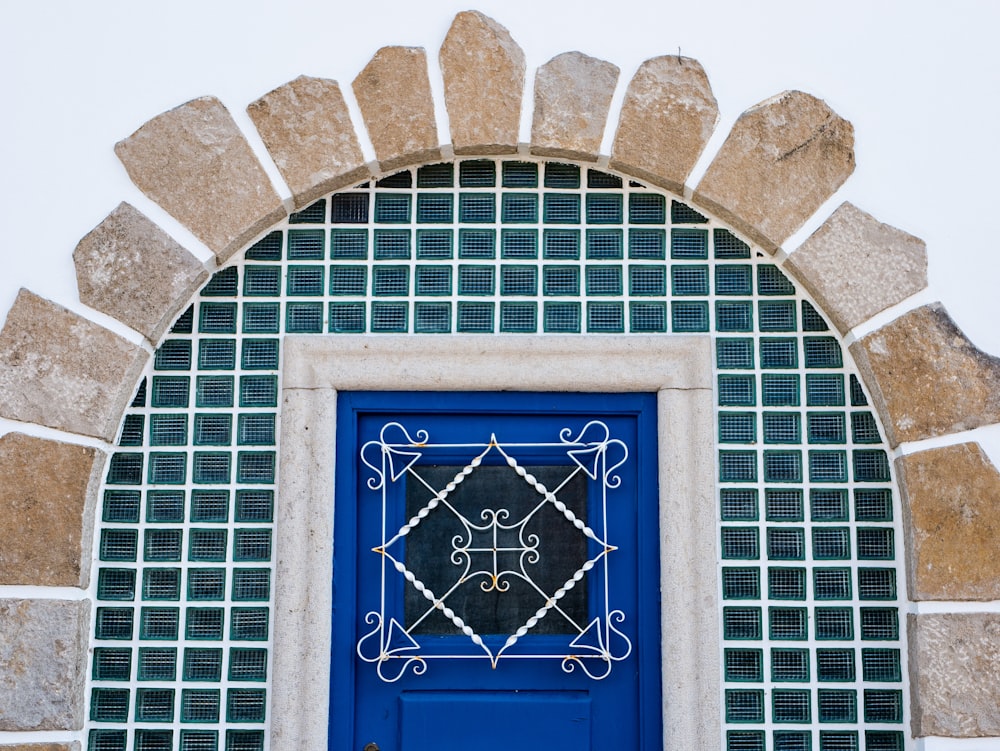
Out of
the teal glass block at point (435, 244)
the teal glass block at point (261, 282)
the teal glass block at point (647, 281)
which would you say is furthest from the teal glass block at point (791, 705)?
the teal glass block at point (261, 282)

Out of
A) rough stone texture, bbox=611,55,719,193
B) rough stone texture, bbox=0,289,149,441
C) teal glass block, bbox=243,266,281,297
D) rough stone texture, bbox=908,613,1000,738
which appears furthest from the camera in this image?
teal glass block, bbox=243,266,281,297

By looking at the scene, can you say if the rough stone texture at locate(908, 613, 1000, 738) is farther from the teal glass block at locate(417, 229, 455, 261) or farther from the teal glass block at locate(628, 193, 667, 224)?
the teal glass block at locate(417, 229, 455, 261)

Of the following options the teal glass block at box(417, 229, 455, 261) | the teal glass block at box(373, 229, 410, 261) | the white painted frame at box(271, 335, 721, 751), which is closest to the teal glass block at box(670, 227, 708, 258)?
the white painted frame at box(271, 335, 721, 751)

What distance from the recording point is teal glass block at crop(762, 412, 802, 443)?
3006 millimetres

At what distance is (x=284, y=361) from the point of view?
3023 millimetres

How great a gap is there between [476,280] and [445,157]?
35 centimetres

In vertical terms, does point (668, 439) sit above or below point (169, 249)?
below

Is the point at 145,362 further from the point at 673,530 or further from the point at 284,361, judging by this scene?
the point at 673,530

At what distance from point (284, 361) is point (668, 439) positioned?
42.3 inches

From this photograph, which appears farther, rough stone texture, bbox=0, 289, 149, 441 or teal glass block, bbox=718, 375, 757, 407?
teal glass block, bbox=718, 375, 757, 407

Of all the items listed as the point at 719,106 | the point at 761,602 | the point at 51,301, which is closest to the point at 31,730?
the point at 51,301

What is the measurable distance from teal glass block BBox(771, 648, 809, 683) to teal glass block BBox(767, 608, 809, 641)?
0.04 meters

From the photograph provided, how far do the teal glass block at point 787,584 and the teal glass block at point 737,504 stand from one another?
0.17 m

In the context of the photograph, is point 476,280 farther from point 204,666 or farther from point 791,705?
point 791,705
